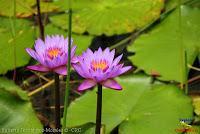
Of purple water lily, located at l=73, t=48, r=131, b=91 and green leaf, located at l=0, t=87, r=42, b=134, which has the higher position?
purple water lily, located at l=73, t=48, r=131, b=91

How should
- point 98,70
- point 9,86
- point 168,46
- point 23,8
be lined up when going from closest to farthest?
point 98,70 → point 9,86 → point 168,46 → point 23,8

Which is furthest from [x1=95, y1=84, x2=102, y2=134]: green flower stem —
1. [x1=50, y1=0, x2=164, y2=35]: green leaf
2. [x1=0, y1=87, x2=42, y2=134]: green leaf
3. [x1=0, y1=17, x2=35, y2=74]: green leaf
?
[x1=50, y1=0, x2=164, y2=35]: green leaf

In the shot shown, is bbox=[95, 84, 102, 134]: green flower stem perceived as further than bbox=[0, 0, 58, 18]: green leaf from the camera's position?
No

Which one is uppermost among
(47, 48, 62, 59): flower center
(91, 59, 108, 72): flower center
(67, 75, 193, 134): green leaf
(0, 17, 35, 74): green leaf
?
(47, 48, 62, 59): flower center

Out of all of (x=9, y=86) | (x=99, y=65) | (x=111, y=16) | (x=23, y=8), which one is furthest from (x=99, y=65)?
(x=23, y=8)

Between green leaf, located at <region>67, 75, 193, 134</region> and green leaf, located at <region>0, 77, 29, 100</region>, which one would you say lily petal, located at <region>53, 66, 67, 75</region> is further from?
green leaf, located at <region>0, 77, 29, 100</region>

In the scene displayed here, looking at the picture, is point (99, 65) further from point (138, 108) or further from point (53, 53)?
point (138, 108)
